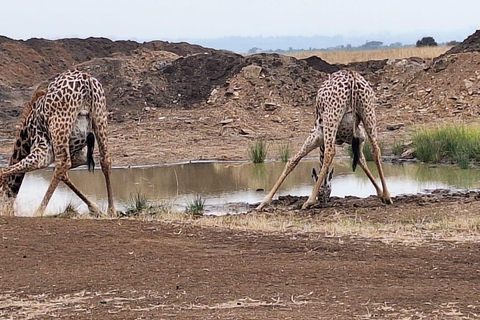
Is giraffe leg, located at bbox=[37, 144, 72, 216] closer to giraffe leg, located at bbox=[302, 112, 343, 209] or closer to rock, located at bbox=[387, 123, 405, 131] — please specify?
giraffe leg, located at bbox=[302, 112, 343, 209]

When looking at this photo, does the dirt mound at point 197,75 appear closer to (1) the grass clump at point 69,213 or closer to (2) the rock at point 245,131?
→ (2) the rock at point 245,131

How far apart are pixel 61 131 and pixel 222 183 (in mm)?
5377

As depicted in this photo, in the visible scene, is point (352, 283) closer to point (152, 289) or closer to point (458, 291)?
point (458, 291)

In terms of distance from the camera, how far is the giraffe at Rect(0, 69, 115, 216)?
11859mm

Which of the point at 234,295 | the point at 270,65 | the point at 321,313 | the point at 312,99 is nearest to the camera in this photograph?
the point at 321,313

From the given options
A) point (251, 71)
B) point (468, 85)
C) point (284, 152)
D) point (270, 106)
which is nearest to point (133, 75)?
point (251, 71)

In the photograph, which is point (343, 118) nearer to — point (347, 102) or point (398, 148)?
point (347, 102)

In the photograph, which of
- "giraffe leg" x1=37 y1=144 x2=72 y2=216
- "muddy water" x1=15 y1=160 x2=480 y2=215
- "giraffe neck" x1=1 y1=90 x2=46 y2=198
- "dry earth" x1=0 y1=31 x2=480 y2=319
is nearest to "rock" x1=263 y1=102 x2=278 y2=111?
"muddy water" x1=15 y1=160 x2=480 y2=215

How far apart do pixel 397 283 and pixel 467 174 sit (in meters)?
9.82

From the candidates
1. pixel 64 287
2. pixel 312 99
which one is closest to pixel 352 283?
pixel 64 287

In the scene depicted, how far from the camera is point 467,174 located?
16734 millimetres

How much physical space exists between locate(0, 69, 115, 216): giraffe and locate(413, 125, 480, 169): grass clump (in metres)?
8.08

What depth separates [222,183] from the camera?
55.0 ft

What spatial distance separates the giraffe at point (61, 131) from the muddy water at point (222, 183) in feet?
2.74
